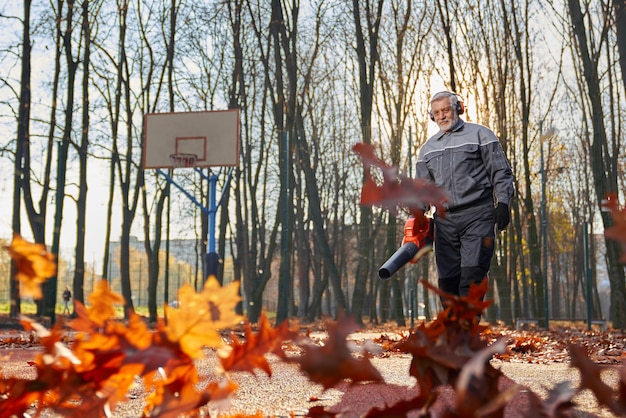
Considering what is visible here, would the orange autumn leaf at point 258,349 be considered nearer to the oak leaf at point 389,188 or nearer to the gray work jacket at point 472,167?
the oak leaf at point 389,188

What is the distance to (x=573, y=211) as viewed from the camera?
3098cm

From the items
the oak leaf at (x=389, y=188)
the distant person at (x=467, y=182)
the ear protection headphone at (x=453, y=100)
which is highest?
the ear protection headphone at (x=453, y=100)

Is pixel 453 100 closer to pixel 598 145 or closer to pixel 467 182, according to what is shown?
pixel 467 182

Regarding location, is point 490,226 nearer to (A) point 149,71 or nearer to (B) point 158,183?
(A) point 149,71

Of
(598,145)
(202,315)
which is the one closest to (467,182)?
(202,315)

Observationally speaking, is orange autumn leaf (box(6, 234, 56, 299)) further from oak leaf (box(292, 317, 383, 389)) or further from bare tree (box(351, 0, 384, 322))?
bare tree (box(351, 0, 384, 322))

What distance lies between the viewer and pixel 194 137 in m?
17.3

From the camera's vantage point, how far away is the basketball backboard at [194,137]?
671 inches

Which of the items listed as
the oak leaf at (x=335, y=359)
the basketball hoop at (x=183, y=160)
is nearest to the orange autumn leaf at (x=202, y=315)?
the oak leaf at (x=335, y=359)

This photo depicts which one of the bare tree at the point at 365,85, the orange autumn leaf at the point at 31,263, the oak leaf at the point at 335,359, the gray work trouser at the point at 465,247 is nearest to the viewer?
the oak leaf at the point at 335,359

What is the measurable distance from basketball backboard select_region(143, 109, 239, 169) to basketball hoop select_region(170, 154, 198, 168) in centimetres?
5

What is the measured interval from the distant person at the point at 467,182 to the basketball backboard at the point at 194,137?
505 inches

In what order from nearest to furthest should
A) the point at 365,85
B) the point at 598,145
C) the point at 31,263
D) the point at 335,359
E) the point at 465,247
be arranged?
the point at 335,359 < the point at 31,263 < the point at 465,247 < the point at 598,145 < the point at 365,85

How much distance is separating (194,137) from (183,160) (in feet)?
2.04
